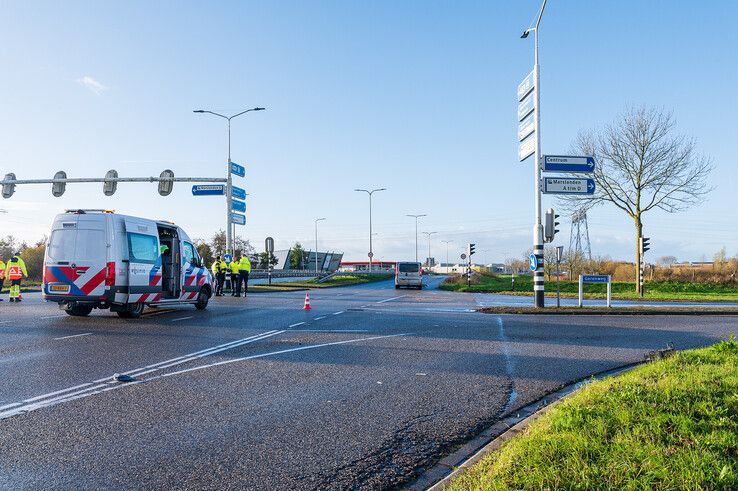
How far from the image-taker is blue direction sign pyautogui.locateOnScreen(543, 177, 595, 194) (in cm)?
1730

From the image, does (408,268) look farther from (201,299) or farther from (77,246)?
(77,246)

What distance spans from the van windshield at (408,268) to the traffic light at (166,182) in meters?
16.0

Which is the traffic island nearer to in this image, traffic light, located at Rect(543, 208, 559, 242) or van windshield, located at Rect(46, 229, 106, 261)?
traffic light, located at Rect(543, 208, 559, 242)

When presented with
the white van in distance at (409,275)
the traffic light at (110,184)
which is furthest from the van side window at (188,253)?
the white van in distance at (409,275)

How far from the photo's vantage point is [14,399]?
5.66 meters

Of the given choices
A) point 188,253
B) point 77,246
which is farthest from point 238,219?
A: point 77,246

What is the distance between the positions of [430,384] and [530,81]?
1377cm

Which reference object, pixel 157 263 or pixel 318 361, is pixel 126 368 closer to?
pixel 318 361

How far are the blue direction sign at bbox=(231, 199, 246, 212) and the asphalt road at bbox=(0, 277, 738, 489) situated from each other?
18943 millimetres

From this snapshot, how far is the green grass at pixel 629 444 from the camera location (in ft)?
10.5

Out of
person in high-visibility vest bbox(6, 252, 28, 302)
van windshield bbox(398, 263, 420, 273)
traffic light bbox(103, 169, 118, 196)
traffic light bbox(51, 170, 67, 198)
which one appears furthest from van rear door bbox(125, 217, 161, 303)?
van windshield bbox(398, 263, 420, 273)

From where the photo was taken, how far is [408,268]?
38.8m

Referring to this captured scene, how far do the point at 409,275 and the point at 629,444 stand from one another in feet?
114

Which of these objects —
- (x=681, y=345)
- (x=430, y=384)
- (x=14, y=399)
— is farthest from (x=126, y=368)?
(x=681, y=345)
